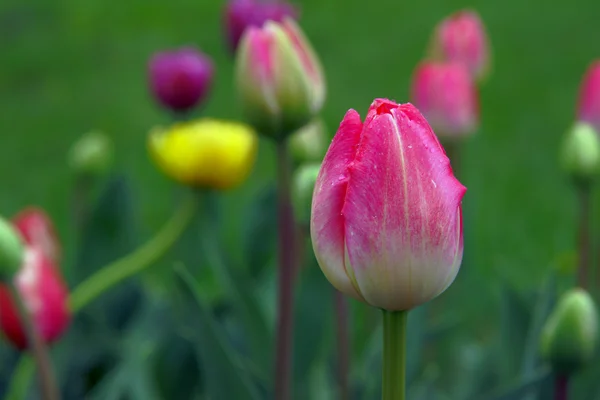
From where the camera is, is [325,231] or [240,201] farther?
[240,201]

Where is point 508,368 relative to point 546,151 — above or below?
above

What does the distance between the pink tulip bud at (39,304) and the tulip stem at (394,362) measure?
570mm

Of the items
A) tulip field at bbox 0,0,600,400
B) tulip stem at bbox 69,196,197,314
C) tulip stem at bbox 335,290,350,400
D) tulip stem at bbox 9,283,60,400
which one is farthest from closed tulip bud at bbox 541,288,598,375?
tulip stem at bbox 69,196,197,314

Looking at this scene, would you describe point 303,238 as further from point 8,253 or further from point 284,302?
point 8,253

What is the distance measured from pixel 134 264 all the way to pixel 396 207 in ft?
2.49

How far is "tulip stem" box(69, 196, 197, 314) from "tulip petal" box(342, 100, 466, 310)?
68 cm

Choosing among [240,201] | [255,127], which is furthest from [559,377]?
[240,201]

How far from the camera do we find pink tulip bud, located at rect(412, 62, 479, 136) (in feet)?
4.20

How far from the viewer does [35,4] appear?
425 centimetres

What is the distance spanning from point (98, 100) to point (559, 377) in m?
2.90

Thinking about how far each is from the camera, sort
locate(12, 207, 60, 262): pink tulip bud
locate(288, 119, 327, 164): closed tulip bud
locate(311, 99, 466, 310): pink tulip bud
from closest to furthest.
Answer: locate(311, 99, 466, 310): pink tulip bud, locate(288, 119, 327, 164): closed tulip bud, locate(12, 207, 60, 262): pink tulip bud

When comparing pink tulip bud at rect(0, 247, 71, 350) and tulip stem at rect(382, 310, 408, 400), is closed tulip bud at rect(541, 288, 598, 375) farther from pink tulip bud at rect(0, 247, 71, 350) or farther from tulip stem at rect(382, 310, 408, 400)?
pink tulip bud at rect(0, 247, 71, 350)

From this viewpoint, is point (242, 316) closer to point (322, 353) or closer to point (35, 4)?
point (322, 353)

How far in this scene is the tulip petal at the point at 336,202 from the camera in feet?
1.69
